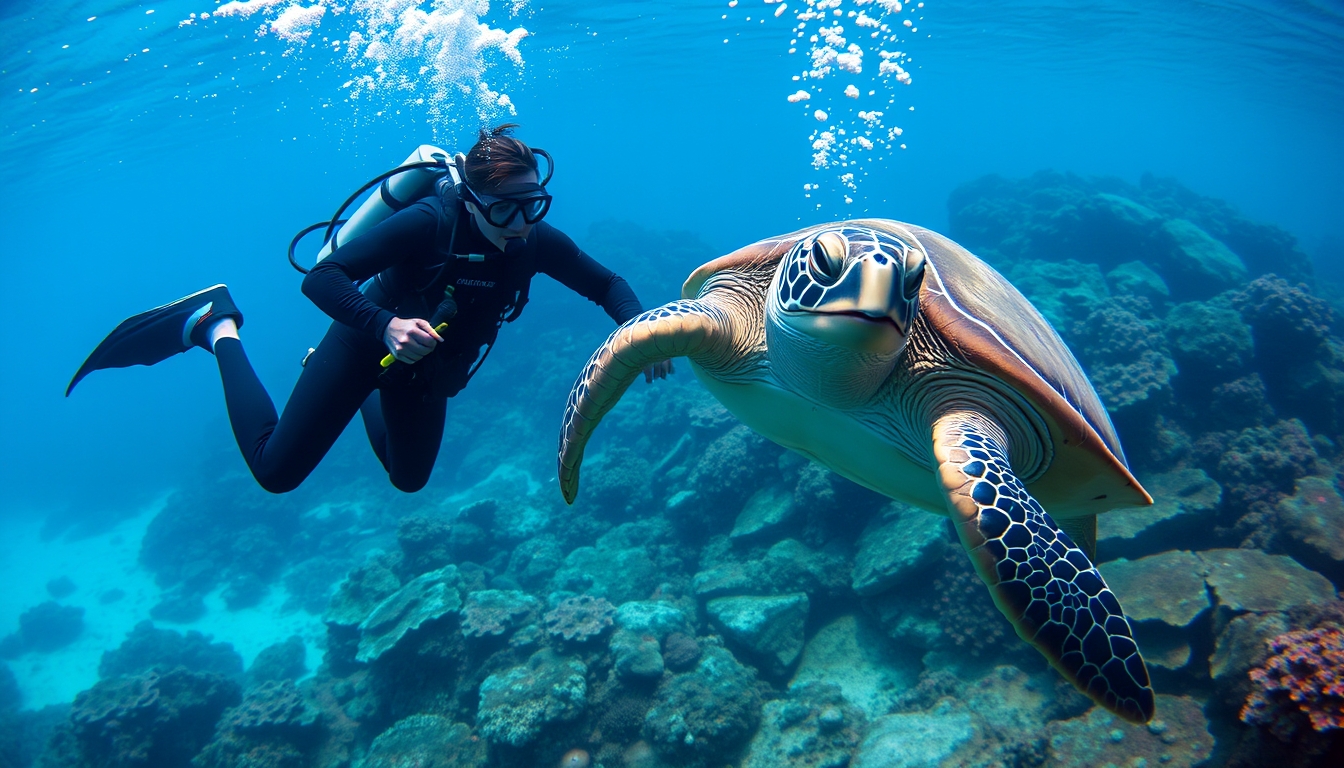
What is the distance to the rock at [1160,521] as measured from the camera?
4898 mm

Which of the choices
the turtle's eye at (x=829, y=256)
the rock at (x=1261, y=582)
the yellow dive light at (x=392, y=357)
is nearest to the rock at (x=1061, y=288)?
the rock at (x=1261, y=582)

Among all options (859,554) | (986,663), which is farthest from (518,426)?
(986,663)

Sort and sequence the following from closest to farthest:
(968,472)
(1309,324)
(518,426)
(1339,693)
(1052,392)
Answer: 1. (968,472)
2. (1052,392)
3. (1339,693)
4. (1309,324)
5. (518,426)

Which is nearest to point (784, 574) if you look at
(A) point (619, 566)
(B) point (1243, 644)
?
(A) point (619, 566)

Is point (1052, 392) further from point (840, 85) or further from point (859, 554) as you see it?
point (840, 85)

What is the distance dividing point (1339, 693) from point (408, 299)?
4.80 meters

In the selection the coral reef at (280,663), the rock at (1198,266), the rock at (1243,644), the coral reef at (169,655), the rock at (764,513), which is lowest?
the coral reef at (169,655)

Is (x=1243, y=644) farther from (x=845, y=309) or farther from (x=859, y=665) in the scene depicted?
(x=845, y=309)

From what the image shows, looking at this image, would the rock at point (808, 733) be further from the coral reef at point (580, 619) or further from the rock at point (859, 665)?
the coral reef at point (580, 619)

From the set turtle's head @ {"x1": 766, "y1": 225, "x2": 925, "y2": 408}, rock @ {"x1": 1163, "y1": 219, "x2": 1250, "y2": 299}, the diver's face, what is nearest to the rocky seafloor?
rock @ {"x1": 1163, "y1": 219, "x2": 1250, "y2": 299}

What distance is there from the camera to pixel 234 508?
13875mm

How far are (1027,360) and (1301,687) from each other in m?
2.44

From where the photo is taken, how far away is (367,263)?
2236mm

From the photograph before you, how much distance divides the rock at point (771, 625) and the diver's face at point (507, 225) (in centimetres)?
436
